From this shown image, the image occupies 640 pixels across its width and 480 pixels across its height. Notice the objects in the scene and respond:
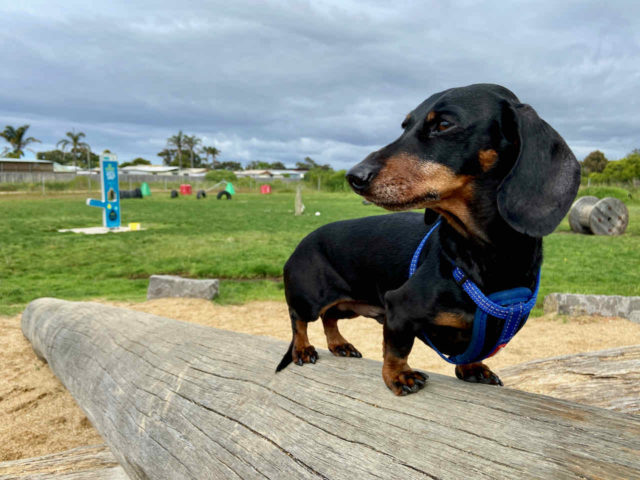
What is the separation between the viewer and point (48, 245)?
12.8 metres

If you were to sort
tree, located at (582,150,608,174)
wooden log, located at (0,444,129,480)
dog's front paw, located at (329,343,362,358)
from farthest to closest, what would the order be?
tree, located at (582,150,608,174)
wooden log, located at (0,444,129,480)
dog's front paw, located at (329,343,362,358)

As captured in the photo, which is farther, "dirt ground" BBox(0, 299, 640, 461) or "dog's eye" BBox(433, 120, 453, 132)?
"dirt ground" BBox(0, 299, 640, 461)

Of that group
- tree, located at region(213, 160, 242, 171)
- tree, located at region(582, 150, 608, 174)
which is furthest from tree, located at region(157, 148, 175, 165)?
tree, located at region(582, 150, 608, 174)

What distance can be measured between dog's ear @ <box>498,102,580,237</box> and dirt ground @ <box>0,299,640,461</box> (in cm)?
236

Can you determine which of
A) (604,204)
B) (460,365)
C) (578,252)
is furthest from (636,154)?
(460,365)

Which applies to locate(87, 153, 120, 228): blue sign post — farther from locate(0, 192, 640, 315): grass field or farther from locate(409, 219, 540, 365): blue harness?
locate(409, 219, 540, 365): blue harness

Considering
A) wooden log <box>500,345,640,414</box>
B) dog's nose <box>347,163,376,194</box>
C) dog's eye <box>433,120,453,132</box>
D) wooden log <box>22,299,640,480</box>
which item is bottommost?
wooden log <box>500,345,640,414</box>

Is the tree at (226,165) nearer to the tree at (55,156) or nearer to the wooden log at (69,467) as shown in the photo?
the tree at (55,156)

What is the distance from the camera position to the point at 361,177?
5.62 feet

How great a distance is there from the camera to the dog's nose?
1.72 m

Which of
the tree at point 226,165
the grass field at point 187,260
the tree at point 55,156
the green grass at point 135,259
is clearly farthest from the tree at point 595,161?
the tree at point 55,156

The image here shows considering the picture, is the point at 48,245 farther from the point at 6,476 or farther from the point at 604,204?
the point at 604,204

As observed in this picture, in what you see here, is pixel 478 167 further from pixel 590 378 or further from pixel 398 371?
pixel 590 378

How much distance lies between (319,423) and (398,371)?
383 millimetres
